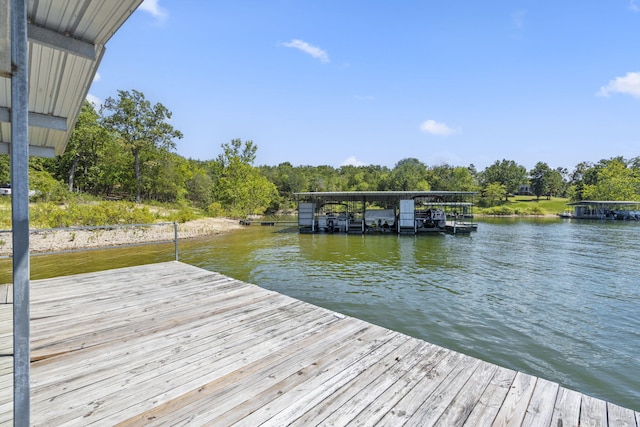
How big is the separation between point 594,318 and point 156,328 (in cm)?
897

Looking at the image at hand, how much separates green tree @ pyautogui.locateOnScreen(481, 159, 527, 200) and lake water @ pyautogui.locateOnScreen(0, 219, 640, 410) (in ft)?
171

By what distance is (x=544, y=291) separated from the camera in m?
9.06

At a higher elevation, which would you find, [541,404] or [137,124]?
[137,124]

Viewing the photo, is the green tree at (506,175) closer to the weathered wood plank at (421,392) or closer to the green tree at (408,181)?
the green tree at (408,181)

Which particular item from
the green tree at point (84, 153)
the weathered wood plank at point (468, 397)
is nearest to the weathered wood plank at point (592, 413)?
the weathered wood plank at point (468, 397)

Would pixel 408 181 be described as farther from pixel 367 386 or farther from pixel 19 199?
pixel 19 199

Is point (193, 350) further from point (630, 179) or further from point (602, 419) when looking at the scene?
point (630, 179)

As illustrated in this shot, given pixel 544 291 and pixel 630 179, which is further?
pixel 630 179

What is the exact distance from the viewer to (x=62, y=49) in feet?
8.45

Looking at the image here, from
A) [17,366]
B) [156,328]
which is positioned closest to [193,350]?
[156,328]

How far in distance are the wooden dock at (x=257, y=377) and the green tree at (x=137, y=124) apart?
1315 inches

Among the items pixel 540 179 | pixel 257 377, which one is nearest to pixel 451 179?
pixel 540 179

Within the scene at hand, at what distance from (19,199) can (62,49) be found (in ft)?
7.18

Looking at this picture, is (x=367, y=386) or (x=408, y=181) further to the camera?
(x=408, y=181)
